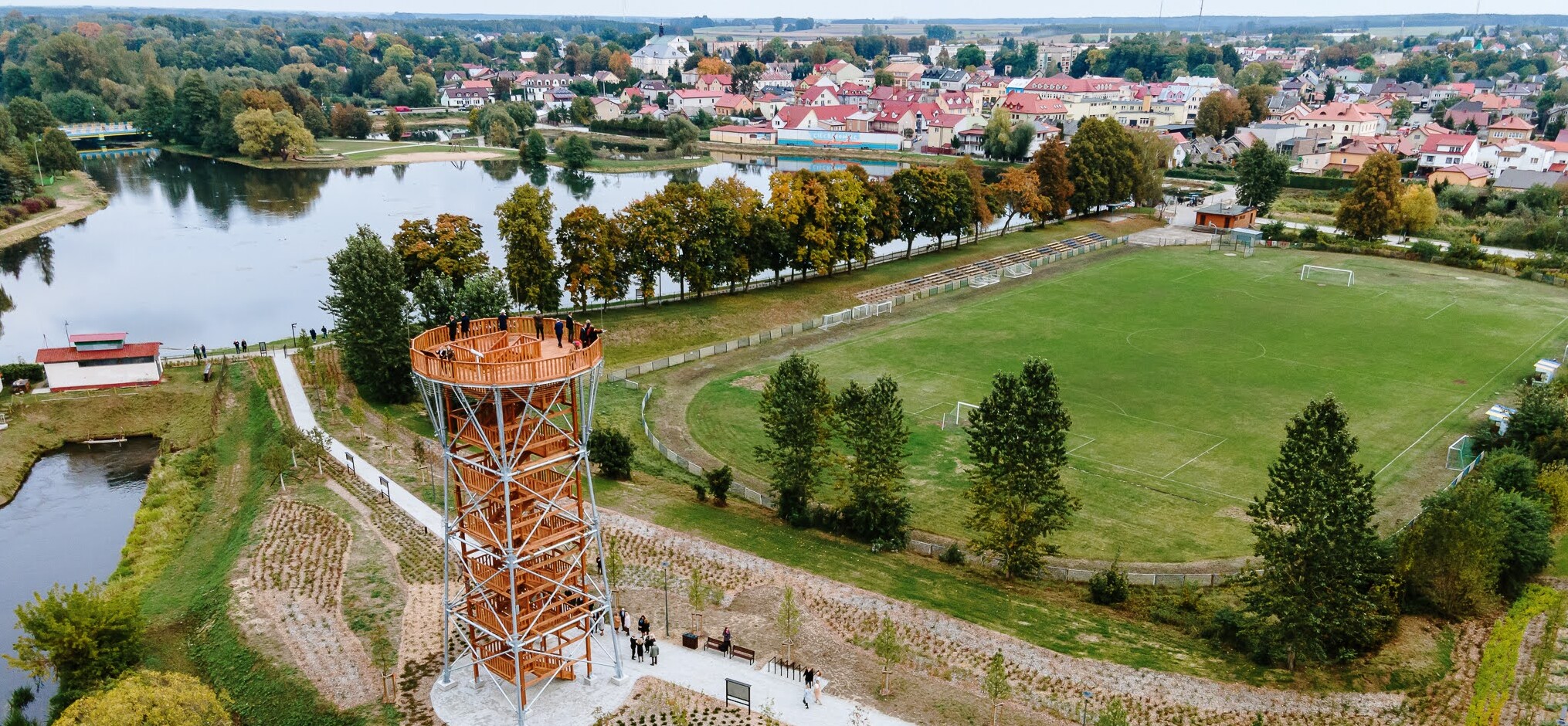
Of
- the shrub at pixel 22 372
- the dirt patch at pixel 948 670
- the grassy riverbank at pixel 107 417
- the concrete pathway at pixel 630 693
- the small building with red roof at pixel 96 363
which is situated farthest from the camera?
the shrub at pixel 22 372

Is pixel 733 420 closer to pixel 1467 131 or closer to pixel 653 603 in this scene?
pixel 653 603

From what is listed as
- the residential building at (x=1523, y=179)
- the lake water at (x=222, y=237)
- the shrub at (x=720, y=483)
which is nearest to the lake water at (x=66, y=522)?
the lake water at (x=222, y=237)

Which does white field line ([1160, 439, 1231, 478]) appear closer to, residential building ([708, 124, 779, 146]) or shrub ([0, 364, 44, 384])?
shrub ([0, 364, 44, 384])

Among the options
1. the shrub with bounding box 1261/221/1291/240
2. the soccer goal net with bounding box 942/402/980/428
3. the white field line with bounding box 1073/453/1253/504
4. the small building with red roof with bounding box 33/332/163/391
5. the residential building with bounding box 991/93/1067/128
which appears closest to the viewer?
the white field line with bounding box 1073/453/1253/504

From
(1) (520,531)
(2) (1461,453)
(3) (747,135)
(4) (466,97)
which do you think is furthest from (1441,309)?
(4) (466,97)

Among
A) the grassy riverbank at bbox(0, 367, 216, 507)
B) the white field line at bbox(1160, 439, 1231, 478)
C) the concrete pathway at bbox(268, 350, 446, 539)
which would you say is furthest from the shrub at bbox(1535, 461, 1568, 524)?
the grassy riverbank at bbox(0, 367, 216, 507)

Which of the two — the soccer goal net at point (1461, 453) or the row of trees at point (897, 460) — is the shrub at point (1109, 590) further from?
the soccer goal net at point (1461, 453)

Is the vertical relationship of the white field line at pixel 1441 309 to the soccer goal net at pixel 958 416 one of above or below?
above
